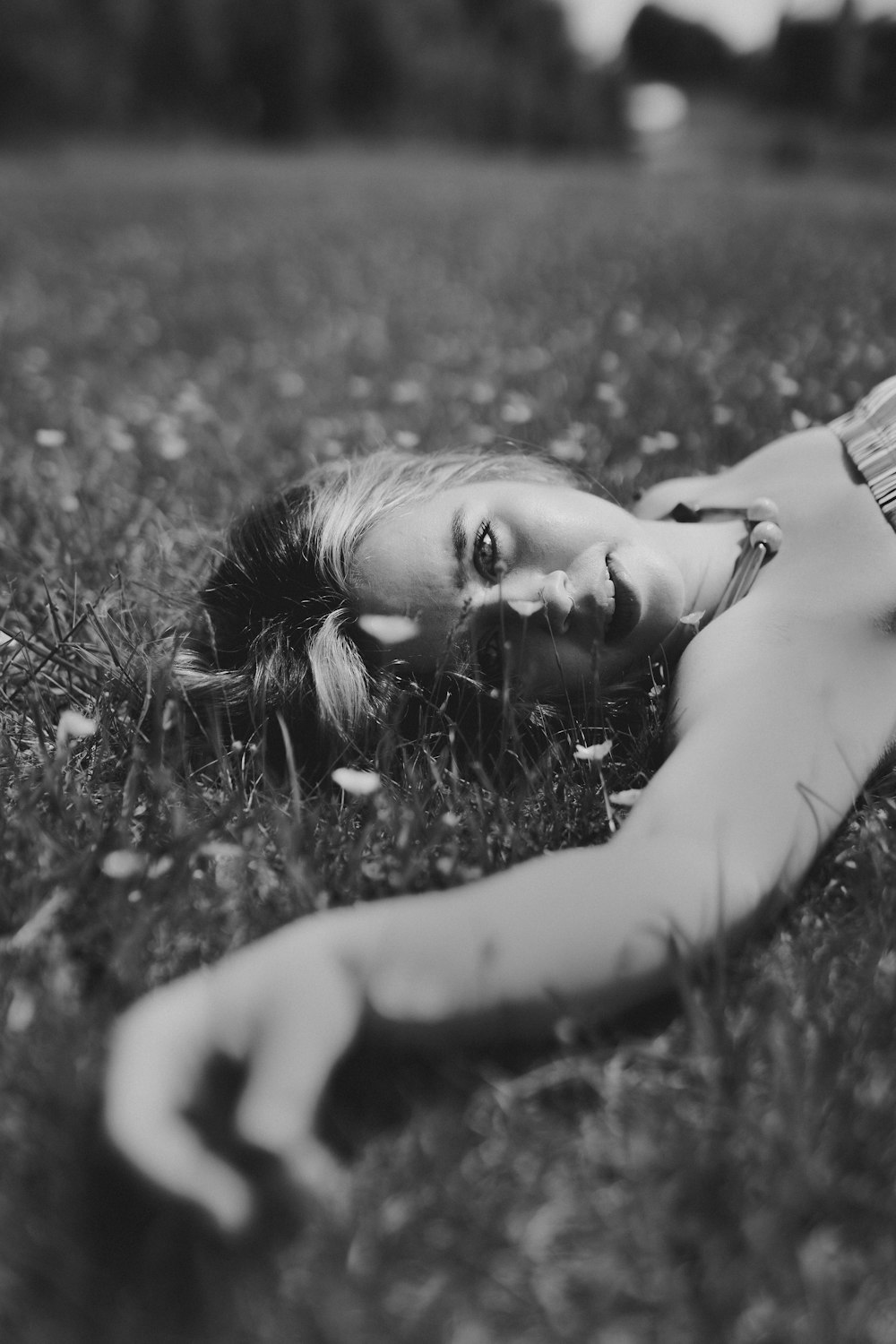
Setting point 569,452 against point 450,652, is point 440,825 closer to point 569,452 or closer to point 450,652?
point 450,652

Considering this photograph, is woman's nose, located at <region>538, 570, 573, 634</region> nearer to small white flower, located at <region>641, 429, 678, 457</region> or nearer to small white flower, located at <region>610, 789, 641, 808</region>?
small white flower, located at <region>610, 789, 641, 808</region>

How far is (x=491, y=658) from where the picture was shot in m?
1.95

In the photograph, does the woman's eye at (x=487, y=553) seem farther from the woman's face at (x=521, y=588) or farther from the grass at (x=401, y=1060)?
the grass at (x=401, y=1060)

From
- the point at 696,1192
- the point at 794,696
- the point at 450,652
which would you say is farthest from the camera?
the point at 450,652

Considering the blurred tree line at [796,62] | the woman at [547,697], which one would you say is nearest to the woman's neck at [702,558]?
the woman at [547,697]

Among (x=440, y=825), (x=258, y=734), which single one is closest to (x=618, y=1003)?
(x=440, y=825)

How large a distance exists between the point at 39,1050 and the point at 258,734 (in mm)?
768

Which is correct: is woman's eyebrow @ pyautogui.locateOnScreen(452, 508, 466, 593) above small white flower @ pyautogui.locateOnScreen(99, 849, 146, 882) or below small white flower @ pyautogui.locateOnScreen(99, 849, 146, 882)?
above

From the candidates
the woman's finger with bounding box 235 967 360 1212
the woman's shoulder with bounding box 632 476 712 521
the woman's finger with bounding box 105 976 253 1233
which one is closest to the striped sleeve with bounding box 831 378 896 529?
the woman's shoulder with bounding box 632 476 712 521

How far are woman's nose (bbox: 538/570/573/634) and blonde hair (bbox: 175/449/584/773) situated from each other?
11.8 inches

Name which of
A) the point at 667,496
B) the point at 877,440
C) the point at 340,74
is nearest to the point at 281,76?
the point at 340,74

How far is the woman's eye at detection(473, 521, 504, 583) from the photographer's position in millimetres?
1927

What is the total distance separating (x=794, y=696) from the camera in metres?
1.65

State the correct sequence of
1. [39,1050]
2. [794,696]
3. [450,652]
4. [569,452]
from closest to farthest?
[39,1050]
[794,696]
[450,652]
[569,452]
